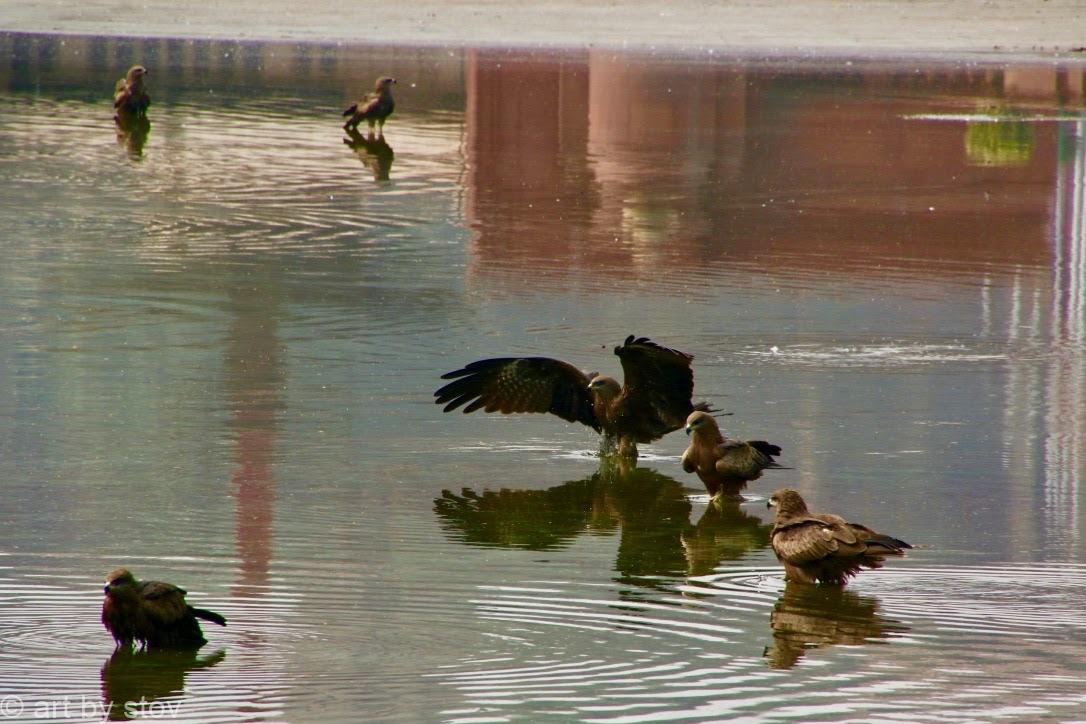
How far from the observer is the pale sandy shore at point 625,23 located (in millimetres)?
42469

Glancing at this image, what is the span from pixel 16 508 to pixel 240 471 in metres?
1.07

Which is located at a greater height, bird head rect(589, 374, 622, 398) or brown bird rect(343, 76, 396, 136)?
brown bird rect(343, 76, 396, 136)

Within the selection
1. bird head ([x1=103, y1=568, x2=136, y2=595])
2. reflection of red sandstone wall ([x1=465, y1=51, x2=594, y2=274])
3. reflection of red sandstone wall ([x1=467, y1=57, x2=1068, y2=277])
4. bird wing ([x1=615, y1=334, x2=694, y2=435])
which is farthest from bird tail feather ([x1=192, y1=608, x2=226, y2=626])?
reflection of red sandstone wall ([x1=465, y1=51, x2=594, y2=274])

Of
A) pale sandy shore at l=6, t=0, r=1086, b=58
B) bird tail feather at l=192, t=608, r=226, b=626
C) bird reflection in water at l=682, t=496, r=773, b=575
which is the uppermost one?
pale sandy shore at l=6, t=0, r=1086, b=58

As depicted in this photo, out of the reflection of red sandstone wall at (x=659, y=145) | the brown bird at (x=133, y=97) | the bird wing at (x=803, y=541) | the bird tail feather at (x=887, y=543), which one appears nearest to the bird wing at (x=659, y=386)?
the bird wing at (x=803, y=541)

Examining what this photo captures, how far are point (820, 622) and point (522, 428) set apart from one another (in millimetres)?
3387

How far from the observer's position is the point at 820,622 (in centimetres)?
693

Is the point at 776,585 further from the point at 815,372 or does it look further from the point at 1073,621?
the point at 815,372

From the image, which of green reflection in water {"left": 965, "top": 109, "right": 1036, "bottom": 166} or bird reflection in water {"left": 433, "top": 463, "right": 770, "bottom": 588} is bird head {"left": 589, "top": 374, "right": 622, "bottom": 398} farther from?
green reflection in water {"left": 965, "top": 109, "right": 1036, "bottom": 166}

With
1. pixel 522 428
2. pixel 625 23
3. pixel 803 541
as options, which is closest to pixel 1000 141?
pixel 522 428

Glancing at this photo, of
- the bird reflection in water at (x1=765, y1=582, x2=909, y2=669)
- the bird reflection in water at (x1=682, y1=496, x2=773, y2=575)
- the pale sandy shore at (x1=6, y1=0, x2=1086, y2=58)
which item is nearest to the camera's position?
the bird reflection in water at (x1=765, y1=582, x2=909, y2=669)

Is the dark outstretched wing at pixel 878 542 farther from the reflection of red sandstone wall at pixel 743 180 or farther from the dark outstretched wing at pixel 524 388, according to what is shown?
the reflection of red sandstone wall at pixel 743 180

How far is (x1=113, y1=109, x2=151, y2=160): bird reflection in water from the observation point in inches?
864

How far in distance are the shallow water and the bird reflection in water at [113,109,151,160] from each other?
0.72 ft
